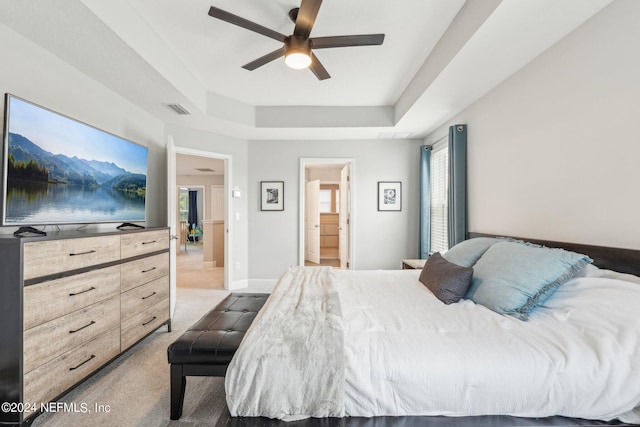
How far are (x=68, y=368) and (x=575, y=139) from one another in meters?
3.51

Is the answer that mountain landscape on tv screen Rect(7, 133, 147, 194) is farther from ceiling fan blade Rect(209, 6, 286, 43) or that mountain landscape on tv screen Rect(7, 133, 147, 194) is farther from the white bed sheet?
the white bed sheet

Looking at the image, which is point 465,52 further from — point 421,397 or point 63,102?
point 63,102

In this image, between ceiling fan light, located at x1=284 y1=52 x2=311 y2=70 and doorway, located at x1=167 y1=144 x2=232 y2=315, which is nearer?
ceiling fan light, located at x1=284 y1=52 x2=311 y2=70

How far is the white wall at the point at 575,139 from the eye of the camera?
142 centimetres

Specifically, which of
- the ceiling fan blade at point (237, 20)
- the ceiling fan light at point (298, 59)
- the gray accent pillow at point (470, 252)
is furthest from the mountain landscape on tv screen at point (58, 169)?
the gray accent pillow at point (470, 252)

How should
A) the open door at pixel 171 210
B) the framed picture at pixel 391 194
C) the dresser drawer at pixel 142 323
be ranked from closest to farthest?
the dresser drawer at pixel 142 323 < the open door at pixel 171 210 < the framed picture at pixel 391 194

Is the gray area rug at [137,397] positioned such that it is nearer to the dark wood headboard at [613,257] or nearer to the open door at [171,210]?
the open door at [171,210]

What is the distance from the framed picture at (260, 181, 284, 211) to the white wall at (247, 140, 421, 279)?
7 cm

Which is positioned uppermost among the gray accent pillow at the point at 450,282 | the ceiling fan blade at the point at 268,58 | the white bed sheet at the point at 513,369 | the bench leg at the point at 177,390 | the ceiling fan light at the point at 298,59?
the ceiling fan blade at the point at 268,58

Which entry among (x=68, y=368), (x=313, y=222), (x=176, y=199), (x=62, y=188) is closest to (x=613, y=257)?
(x=68, y=368)

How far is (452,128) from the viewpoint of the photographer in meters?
3.09

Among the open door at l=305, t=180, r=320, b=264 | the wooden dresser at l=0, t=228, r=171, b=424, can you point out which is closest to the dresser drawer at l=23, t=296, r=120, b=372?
the wooden dresser at l=0, t=228, r=171, b=424

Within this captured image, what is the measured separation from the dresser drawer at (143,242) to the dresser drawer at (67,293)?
0.56ft

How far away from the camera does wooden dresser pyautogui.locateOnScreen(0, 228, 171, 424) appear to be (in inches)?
55.7
